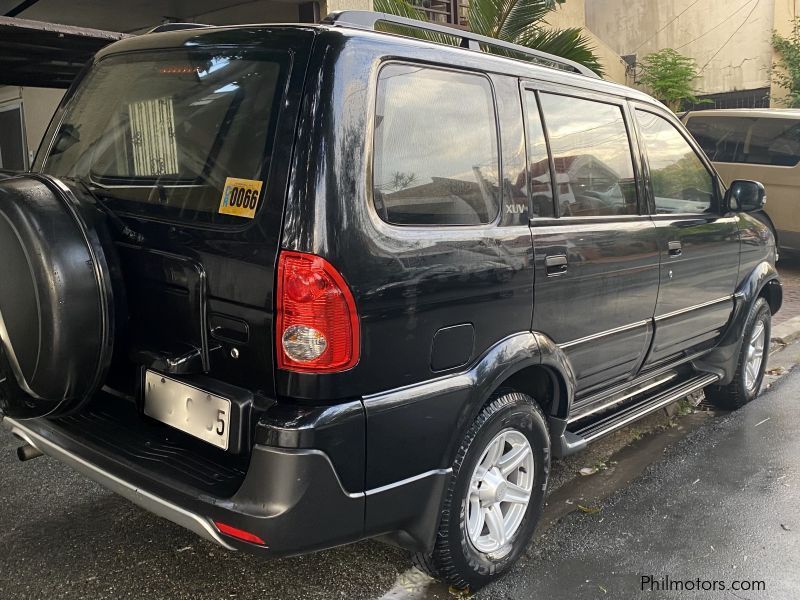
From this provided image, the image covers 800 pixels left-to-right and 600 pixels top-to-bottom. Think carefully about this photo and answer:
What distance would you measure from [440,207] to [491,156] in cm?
38

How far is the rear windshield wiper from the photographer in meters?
2.66

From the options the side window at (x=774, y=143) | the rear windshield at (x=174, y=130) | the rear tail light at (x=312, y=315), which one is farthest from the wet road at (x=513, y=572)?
the side window at (x=774, y=143)

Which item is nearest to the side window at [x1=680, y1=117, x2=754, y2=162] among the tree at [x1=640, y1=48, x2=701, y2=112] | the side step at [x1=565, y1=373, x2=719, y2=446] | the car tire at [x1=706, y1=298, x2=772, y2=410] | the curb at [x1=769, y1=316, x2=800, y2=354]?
the curb at [x1=769, y1=316, x2=800, y2=354]

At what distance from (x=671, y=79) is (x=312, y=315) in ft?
48.1

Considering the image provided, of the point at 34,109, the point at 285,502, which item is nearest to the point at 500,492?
the point at 285,502

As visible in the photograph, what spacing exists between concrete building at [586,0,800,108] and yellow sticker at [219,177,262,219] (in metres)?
17.2

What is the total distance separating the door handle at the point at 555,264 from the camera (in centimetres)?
304

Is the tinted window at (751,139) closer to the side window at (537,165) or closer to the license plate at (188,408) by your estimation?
the side window at (537,165)

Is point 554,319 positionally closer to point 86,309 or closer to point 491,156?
point 491,156

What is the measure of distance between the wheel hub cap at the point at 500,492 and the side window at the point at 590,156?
1024 mm

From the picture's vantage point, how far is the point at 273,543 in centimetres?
225

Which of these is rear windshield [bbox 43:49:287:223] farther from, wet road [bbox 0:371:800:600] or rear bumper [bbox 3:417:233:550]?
wet road [bbox 0:371:800:600]

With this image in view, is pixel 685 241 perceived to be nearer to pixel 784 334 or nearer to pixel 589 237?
pixel 589 237

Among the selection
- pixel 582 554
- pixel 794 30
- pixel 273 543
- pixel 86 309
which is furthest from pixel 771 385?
pixel 794 30
